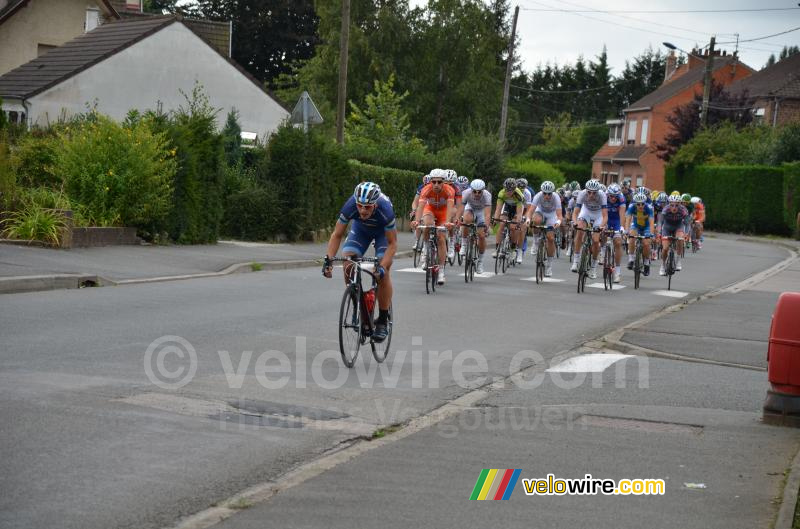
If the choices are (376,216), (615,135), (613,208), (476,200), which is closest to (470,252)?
(476,200)

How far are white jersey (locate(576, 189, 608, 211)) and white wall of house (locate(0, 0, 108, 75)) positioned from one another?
1049 inches

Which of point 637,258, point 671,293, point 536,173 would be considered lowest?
point 671,293

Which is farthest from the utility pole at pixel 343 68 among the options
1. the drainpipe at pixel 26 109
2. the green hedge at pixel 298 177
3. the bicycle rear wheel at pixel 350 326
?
the bicycle rear wheel at pixel 350 326

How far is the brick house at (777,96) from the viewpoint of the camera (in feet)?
Answer: 239

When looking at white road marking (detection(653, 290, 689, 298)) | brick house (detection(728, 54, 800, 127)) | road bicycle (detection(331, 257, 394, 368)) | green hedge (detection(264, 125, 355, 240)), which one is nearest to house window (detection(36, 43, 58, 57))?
green hedge (detection(264, 125, 355, 240))

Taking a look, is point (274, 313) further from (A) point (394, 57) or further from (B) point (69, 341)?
(A) point (394, 57)

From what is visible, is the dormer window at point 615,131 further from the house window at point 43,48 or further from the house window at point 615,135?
the house window at point 43,48

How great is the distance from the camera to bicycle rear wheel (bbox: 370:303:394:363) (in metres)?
10.9

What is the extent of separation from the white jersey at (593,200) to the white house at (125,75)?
56.0 ft

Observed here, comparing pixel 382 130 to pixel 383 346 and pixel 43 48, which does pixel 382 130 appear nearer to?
pixel 43 48

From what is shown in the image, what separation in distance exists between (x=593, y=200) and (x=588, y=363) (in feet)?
33.6

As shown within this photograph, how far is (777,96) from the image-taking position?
72812mm

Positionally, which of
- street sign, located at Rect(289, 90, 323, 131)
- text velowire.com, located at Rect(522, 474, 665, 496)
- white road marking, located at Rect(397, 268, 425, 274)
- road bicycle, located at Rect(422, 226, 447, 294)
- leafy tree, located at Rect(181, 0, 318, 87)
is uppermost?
leafy tree, located at Rect(181, 0, 318, 87)

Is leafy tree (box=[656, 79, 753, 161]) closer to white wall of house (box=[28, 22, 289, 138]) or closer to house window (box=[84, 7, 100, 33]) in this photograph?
white wall of house (box=[28, 22, 289, 138])
